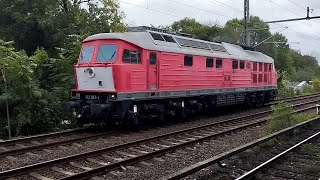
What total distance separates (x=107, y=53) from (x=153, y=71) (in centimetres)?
179

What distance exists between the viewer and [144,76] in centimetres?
1355

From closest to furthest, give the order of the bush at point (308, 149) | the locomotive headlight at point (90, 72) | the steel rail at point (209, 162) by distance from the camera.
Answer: the steel rail at point (209, 162) → the bush at point (308, 149) → the locomotive headlight at point (90, 72)

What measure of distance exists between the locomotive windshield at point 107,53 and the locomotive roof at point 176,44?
1.11 feet

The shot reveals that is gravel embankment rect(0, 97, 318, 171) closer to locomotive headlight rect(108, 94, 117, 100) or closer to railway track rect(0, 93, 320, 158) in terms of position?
railway track rect(0, 93, 320, 158)

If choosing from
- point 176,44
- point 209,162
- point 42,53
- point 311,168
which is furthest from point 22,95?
point 311,168

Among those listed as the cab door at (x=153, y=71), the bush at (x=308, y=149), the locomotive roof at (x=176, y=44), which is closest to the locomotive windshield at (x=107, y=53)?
the locomotive roof at (x=176, y=44)

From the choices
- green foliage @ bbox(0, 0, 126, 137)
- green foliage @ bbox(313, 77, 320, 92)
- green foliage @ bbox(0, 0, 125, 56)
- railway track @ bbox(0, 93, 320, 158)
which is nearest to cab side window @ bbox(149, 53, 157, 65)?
railway track @ bbox(0, 93, 320, 158)

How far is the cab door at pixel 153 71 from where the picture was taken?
1377cm

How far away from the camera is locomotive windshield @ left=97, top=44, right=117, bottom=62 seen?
13062mm

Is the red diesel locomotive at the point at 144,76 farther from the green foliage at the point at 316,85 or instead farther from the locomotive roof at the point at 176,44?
the green foliage at the point at 316,85

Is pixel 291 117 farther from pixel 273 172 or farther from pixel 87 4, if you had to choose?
pixel 87 4

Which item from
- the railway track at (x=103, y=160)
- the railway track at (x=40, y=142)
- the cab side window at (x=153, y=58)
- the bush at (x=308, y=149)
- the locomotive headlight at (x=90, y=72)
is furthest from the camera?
the cab side window at (x=153, y=58)

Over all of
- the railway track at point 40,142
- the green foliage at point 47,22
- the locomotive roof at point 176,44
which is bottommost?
the railway track at point 40,142

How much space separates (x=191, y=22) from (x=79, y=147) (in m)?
46.6
